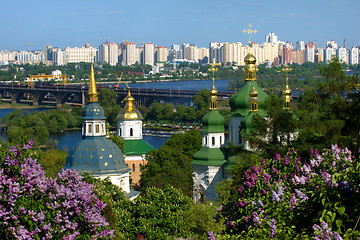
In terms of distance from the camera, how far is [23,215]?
23.0ft

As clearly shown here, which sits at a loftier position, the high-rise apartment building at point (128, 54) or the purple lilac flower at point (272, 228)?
the high-rise apartment building at point (128, 54)

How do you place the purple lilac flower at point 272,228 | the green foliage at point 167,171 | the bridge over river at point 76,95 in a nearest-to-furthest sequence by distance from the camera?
the purple lilac flower at point 272,228
the green foliage at point 167,171
the bridge over river at point 76,95

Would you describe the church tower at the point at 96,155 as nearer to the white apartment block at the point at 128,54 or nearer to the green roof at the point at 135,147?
the green roof at the point at 135,147

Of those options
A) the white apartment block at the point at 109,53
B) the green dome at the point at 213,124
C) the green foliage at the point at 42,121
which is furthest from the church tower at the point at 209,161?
the white apartment block at the point at 109,53

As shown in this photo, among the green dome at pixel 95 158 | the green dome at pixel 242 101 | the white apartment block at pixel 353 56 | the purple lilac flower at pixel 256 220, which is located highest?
the white apartment block at pixel 353 56

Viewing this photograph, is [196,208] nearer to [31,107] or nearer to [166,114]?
[166,114]

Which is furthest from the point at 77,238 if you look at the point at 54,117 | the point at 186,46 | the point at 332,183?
the point at 186,46

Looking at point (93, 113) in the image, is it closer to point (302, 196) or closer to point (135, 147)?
point (135, 147)

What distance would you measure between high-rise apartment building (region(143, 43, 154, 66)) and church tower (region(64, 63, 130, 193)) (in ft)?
393

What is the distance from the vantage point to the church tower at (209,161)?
15148 millimetres

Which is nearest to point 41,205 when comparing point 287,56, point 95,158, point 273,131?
point 273,131

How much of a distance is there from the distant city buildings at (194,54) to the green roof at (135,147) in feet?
286

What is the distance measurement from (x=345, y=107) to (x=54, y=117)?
105ft

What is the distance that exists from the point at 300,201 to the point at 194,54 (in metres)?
136
